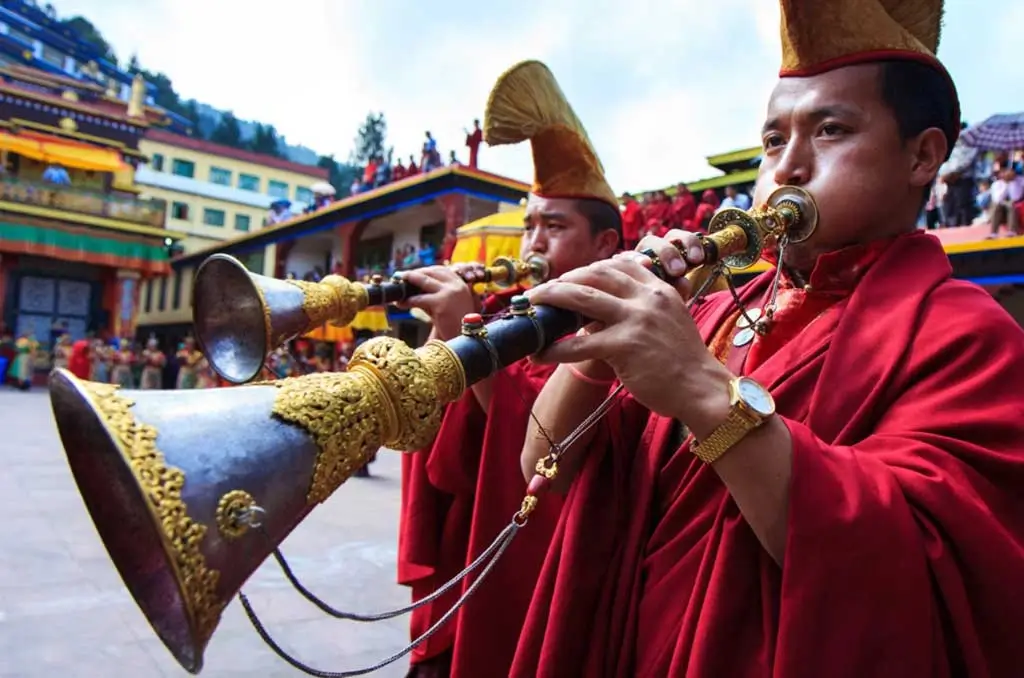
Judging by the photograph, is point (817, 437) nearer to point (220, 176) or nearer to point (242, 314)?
point (242, 314)

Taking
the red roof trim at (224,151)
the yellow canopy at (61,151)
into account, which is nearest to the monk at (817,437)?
the yellow canopy at (61,151)

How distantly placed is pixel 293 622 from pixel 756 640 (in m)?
3.35

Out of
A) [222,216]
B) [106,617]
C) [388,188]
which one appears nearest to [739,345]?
[106,617]

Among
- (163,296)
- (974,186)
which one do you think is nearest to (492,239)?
(974,186)

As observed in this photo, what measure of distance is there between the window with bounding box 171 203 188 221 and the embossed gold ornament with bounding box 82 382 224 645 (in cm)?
4483

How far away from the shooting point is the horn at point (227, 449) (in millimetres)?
781

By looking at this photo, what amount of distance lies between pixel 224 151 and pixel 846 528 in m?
46.7

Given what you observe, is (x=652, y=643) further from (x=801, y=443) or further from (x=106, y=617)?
(x=106, y=617)

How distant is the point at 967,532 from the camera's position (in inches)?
35.6

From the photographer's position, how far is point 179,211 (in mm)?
41438

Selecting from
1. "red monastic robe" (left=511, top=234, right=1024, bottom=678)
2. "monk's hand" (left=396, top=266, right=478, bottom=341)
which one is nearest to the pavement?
"monk's hand" (left=396, top=266, right=478, bottom=341)

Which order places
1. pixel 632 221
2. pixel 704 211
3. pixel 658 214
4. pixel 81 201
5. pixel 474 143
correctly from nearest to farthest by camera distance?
pixel 704 211
pixel 632 221
pixel 658 214
pixel 474 143
pixel 81 201

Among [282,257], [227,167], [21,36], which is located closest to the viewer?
[282,257]

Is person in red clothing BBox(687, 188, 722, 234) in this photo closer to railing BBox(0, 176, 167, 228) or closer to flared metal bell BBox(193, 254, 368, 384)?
flared metal bell BBox(193, 254, 368, 384)
